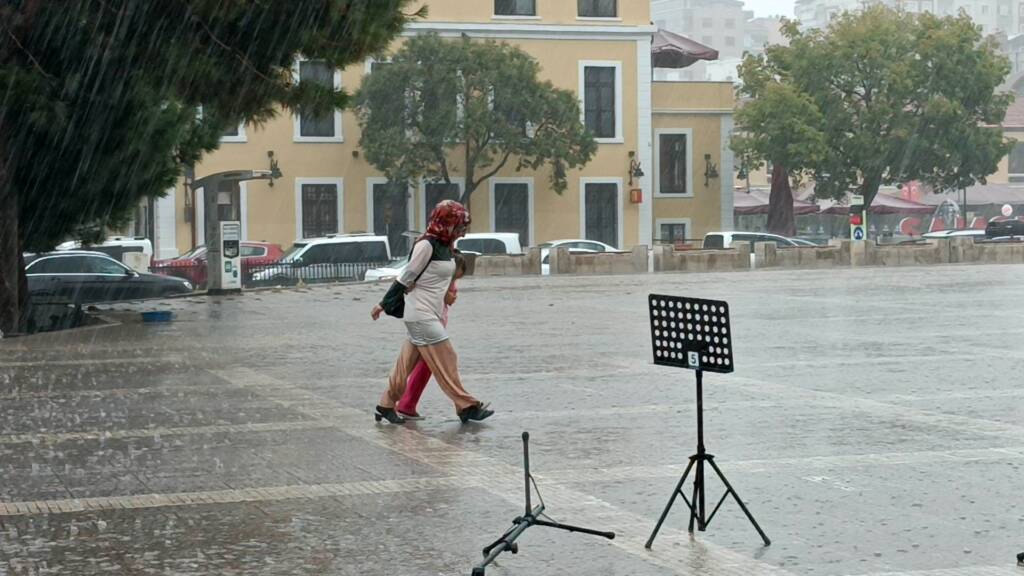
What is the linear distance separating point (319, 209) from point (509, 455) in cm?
4252

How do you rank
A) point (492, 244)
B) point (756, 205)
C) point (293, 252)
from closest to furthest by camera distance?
Answer: point (293, 252) < point (492, 244) < point (756, 205)

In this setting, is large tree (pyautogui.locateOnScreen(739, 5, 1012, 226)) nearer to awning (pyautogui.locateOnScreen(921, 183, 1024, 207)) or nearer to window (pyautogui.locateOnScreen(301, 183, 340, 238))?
window (pyautogui.locateOnScreen(301, 183, 340, 238))

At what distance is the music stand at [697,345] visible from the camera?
777cm

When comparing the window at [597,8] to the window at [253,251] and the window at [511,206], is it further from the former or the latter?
the window at [253,251]

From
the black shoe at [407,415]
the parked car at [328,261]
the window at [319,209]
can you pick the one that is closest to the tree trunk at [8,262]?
the black shoe at [407,415]

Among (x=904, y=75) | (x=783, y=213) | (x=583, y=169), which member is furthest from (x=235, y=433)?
(x=783, y=213)

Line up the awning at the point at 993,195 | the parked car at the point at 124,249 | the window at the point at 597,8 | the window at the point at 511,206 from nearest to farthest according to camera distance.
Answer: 1. the parked car at the point at 124,249
2. the window at the point at 511,206
3. the window at the point at 597,8
4. the awning at the point at 993,195

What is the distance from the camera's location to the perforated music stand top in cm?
786

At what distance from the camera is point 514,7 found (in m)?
53.8

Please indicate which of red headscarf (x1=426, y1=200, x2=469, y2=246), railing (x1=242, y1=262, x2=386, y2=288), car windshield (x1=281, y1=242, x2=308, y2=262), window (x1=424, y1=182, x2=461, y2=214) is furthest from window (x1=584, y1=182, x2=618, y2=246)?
red headscarf (x1=426, y1=200, x2=469, y2=246)

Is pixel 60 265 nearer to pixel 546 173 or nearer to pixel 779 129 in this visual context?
pixel 546 173

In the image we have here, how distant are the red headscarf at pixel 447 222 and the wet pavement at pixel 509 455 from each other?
1446mm

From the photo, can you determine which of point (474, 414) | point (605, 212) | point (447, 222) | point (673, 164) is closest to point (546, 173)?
point (605, 212)

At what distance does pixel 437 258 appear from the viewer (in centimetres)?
1213
